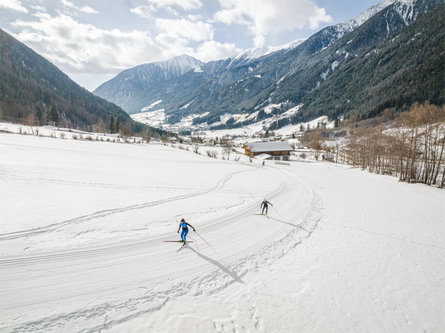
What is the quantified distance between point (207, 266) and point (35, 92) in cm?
19787

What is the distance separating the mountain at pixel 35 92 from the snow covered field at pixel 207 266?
136128 millimetres

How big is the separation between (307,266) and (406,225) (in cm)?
1332

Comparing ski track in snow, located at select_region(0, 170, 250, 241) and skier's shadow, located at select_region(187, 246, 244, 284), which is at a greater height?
ski track in snow, located at select_region(0, 170, 250, 241)

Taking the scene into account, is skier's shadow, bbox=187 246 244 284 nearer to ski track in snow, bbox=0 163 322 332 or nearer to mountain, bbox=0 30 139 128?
ski track in snow, bbox=0 163 322 332

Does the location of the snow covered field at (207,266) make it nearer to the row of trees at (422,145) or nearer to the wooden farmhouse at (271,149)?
the row of trees at (422,145)

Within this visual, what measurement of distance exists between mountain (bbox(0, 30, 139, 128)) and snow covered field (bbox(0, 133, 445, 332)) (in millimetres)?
136128

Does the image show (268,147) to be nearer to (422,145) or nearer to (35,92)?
(422,145)

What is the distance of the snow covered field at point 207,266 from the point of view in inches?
274

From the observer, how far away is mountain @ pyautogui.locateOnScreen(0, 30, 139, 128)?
386 ft

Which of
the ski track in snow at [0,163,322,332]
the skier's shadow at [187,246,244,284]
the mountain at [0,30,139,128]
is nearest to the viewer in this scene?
the ski track in snow at [0,163,322,332]

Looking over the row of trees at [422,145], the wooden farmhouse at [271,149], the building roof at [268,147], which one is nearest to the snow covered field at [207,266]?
the row of trees at [422,145]

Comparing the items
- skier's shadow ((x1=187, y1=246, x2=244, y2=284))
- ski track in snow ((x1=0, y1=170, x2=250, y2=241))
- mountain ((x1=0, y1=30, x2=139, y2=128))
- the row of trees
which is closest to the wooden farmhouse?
the row of trees

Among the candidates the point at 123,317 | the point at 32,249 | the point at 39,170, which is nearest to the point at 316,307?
the point at 123,317

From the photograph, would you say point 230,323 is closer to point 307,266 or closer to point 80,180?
point 307,266
